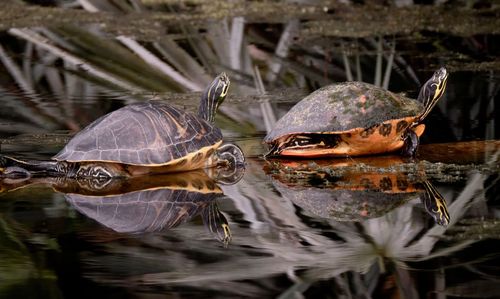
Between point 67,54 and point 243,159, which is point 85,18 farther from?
point 243,159

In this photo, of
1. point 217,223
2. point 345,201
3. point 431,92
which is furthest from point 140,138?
point 431,92

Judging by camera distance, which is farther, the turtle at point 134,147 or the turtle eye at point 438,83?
the turtle eye at point 438,83

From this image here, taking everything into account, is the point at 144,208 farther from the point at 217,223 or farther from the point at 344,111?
the point at 344,111

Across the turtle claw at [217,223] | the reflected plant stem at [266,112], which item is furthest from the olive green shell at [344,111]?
the turtle claw at [217,223]

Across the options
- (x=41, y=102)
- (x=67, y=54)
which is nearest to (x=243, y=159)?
(x=41, y=102)

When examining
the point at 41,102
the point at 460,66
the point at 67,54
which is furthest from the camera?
the point at 67,54

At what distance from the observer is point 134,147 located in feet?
19.1

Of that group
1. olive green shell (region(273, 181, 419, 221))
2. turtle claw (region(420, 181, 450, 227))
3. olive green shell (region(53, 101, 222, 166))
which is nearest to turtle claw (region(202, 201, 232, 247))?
olive green shell (region(273, 181, 419, 221))

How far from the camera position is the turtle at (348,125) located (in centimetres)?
634

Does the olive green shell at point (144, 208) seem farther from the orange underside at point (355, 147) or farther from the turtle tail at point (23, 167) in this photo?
the orange underside at point (355, 147)

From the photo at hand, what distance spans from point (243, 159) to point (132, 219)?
1.37 meters

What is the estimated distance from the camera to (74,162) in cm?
595

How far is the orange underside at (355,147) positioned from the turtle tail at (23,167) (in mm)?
1507

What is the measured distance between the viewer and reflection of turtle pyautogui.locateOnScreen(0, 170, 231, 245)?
506cm
